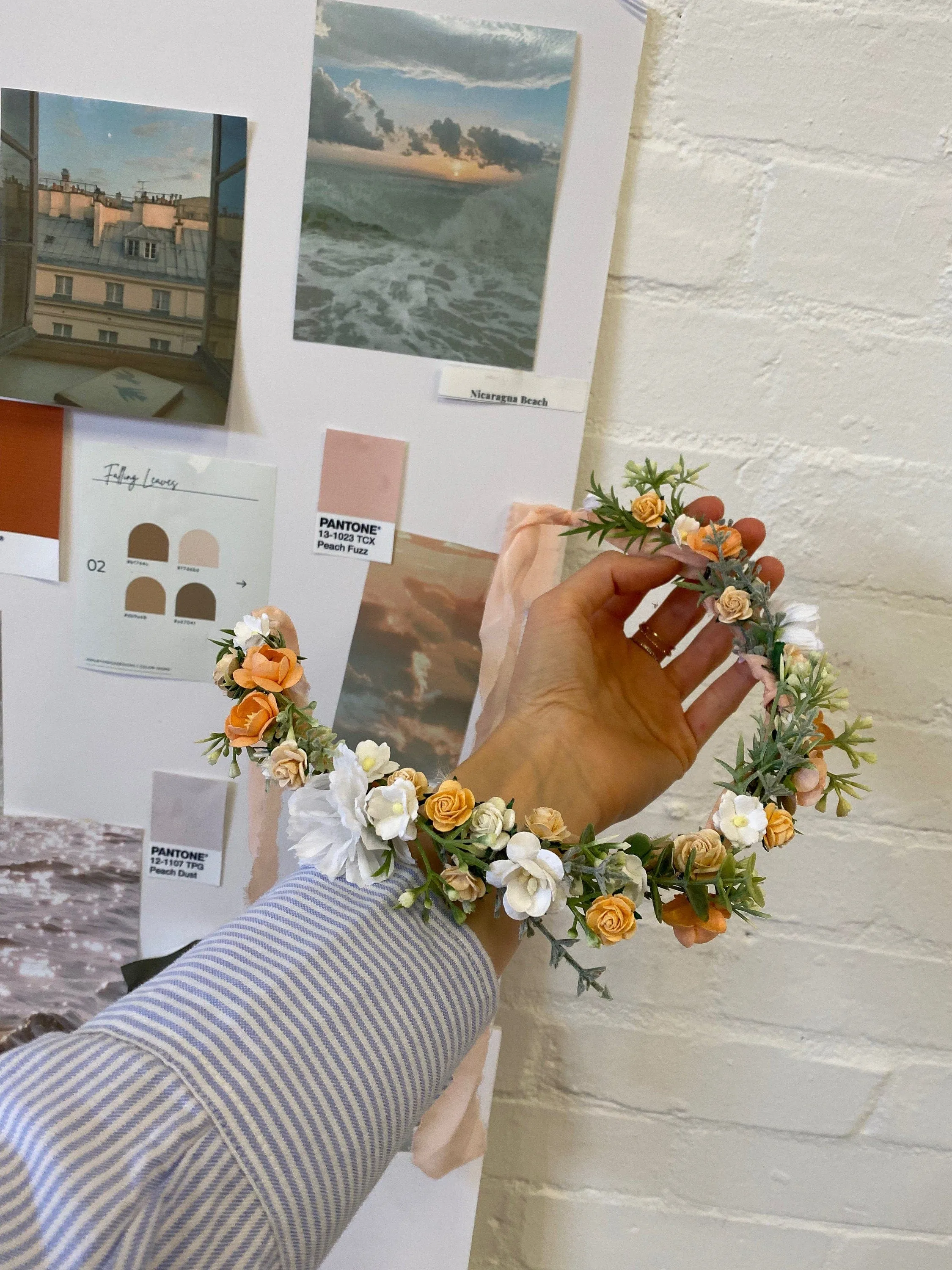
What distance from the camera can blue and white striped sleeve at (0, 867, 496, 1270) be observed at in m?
0.36

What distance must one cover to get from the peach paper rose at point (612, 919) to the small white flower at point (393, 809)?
0.35 feet

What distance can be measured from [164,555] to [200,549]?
28 mm

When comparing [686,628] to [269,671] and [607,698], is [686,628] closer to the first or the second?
[607,698]

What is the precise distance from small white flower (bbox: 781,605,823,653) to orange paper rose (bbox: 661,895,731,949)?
164 mm

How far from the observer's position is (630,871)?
18.9 inches

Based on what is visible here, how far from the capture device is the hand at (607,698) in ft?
1.93

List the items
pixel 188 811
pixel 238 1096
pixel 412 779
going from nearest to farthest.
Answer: pixel 238 1096, pixel 412 779, pixel 188 811

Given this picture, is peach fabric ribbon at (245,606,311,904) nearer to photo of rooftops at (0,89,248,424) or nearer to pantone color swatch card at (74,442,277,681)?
pantone color swatch card at (74,442,277,681)

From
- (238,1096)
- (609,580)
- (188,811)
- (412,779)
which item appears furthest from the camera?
(188,811)

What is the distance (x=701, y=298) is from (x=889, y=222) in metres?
0.13

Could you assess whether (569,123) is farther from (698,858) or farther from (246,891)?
(246,891)

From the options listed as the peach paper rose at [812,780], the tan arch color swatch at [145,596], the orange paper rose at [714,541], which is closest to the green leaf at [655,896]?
the peach paper rose at [812,780]

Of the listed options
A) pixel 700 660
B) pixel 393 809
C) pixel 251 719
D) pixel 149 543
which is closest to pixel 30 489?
pixel 149 543

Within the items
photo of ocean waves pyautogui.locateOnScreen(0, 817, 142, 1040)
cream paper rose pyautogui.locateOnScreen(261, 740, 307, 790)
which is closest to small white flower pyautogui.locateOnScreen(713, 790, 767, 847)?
cream paper rose pyautogui.locateOnScreen(261, 740, 307, 790)
